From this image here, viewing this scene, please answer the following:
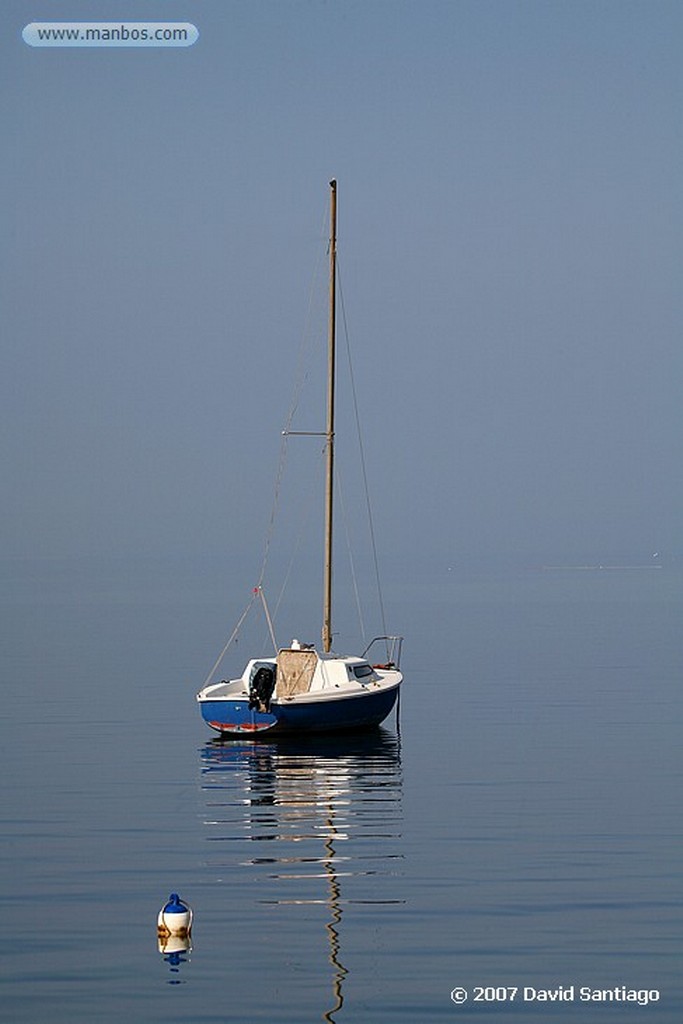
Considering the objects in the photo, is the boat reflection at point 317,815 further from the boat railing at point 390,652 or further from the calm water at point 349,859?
the boat railing at point 390,652

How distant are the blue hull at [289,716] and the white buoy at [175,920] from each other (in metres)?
27.2

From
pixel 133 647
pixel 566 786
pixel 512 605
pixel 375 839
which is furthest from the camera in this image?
pixel 512 605

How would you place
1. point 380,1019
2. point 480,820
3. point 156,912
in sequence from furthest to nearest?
point 480,820
point 156,912
point 380,1019

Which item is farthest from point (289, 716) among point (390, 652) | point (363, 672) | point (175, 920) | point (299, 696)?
point (390, 652)

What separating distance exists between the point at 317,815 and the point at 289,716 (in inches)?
531

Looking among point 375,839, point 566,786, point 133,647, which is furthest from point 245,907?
point 133,647

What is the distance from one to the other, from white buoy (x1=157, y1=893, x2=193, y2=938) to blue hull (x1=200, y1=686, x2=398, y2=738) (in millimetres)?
27188

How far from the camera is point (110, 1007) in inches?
979

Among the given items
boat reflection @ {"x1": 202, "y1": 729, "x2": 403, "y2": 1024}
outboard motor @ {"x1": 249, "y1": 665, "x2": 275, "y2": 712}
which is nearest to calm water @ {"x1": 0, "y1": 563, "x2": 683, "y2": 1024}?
boat reflection @ {"x1": 202, "y1": 729, "x2": 403, "y2": 1024}

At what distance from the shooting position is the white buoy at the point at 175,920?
27812 mm

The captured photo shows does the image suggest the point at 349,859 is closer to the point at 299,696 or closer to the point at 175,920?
the point at 175,920

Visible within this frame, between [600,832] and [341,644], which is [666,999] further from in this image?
[341,644]

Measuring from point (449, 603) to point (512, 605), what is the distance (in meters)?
6.75

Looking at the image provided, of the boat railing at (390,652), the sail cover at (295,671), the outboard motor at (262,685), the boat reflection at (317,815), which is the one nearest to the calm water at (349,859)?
the boat reflection at (317,815)
